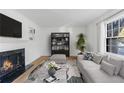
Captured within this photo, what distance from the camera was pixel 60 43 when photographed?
7629 mm

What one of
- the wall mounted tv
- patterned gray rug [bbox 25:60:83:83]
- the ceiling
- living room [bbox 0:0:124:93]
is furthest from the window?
the wall mounted tv

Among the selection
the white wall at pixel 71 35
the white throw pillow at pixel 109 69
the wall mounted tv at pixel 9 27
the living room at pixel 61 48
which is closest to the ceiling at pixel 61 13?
the living room at pixel 61 48

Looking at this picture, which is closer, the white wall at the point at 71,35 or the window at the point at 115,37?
the window at the point at 115,37

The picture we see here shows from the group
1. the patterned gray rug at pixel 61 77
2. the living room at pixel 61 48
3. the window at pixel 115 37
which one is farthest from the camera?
the window at pixel 115 37

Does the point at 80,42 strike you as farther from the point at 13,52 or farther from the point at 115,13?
the point at 13,52

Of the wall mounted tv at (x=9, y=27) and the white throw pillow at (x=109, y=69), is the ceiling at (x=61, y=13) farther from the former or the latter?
the white throw pillow at (x=109, y=69)

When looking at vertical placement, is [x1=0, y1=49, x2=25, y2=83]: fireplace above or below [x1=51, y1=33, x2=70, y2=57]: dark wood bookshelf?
below

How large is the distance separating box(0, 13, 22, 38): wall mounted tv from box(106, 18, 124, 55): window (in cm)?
345

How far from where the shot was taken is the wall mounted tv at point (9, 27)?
2992 mm

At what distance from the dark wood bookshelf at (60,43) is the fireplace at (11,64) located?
3.42 meters

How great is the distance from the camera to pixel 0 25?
290 cm

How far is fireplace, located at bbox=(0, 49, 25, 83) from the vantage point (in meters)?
3.12

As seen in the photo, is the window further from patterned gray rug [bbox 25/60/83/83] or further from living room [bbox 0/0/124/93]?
patterned gray rug [bbox 25/60/83/83]
